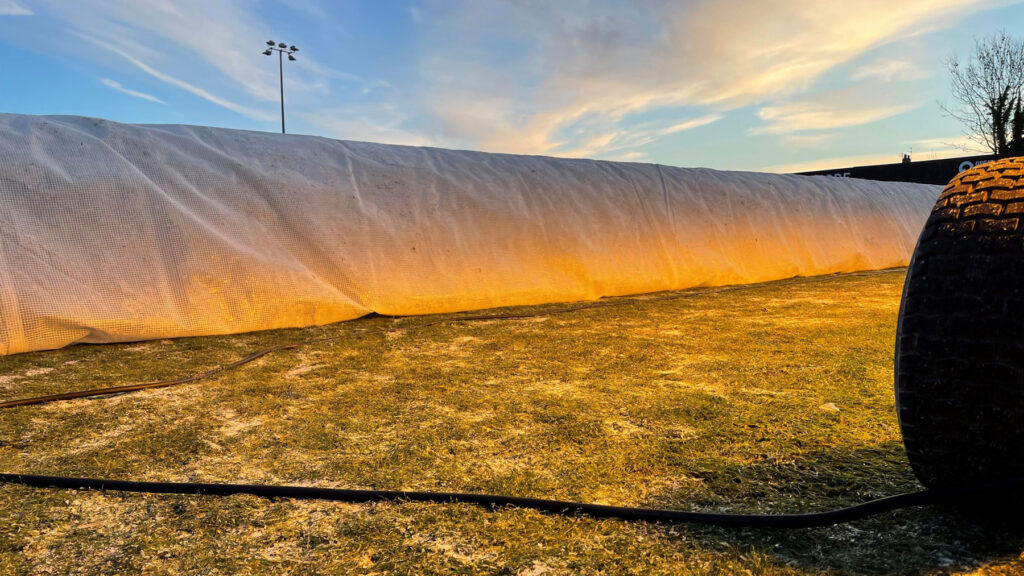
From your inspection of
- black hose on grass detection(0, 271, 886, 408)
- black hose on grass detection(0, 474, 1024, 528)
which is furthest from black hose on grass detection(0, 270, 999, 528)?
black hose on grass detection(0, 271, 886, 408)

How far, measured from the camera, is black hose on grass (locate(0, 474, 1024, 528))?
2.22 ft

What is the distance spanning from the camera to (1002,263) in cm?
61

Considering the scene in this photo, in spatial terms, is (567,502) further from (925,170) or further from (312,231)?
(925,170)

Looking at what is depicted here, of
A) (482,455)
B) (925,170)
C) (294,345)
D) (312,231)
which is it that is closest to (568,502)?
(482,455)

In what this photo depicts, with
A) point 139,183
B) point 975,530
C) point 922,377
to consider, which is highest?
point 139,183

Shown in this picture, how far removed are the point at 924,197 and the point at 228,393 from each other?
18.2ft

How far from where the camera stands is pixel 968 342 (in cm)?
62

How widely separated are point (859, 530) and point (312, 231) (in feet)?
7.22

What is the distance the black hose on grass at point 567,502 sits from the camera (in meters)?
0.68

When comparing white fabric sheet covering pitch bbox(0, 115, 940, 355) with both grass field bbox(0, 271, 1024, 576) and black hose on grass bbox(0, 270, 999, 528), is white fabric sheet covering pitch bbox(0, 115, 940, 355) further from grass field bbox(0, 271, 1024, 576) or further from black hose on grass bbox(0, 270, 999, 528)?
black hose on grass bbox(0, 270, 999, 528)

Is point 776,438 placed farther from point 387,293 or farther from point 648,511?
point 387,293

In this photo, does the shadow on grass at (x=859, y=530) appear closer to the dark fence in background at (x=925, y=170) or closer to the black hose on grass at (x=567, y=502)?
the black hose on grass at (x=567, y=502)

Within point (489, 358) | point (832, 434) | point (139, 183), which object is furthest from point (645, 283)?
point (139, 183)

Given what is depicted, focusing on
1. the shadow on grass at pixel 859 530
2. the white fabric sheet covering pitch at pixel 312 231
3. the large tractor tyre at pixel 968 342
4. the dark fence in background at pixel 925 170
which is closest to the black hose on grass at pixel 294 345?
the white fabric sheet covering pitch at pixel 312 231
